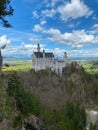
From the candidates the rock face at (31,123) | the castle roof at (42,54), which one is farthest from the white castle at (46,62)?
the rock face at (31,123)

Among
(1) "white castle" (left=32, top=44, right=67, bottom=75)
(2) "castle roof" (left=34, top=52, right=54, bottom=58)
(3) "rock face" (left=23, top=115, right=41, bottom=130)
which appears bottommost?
(3) "rock face" (left=23, top=115, right=41, bottom=130)

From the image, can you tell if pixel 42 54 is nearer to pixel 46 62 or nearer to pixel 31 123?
pixel 46 62

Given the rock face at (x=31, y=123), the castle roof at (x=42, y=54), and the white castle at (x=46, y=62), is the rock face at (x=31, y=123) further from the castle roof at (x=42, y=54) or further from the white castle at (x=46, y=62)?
the castle roof at (x=42, y=54)

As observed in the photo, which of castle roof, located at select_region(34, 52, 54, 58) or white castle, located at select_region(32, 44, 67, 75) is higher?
castle roof, located at select_region(34, 52, 54, 58)

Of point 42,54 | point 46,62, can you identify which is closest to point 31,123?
point 46,62

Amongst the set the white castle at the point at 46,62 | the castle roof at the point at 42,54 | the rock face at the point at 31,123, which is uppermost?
the castle roof at the point at 42,54

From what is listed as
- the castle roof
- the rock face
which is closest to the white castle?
the castle roof

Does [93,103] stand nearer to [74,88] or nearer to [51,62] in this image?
[74,88]

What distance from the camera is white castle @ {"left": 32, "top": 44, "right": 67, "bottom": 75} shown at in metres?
130

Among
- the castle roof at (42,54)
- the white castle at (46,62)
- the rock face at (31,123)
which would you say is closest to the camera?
the rock face at (31,123)

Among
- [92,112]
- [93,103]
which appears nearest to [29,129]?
[92,112]

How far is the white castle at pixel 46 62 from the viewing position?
130 metres

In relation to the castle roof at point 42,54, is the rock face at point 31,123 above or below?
below

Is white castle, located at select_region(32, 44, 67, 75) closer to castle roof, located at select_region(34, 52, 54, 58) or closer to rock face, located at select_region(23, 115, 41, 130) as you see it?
castle roof, located at select_region(34, 52, 54, 58)
